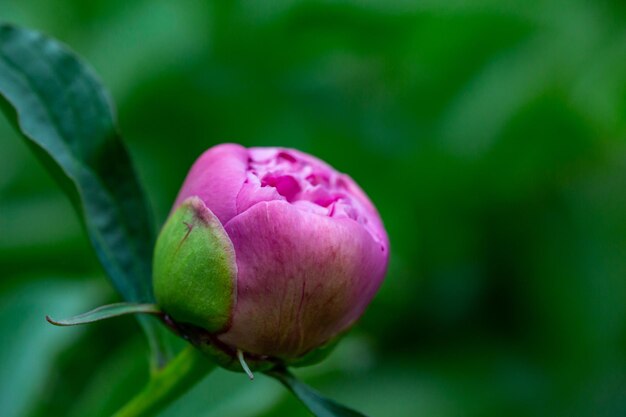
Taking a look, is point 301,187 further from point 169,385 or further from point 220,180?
point 169,385

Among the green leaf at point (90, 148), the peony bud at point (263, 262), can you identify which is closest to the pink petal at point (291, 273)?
the peony bud at point (263, 262)

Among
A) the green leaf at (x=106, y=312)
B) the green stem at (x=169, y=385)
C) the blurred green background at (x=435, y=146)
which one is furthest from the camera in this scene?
the blurred green background at (x=435, y=146)

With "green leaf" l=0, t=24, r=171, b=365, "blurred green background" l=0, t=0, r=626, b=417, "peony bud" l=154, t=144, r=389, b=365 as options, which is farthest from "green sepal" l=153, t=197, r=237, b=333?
"blurred green background" l=0, t=0, r=626, b=417

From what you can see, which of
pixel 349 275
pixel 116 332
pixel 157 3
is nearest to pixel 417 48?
pixel 157 3

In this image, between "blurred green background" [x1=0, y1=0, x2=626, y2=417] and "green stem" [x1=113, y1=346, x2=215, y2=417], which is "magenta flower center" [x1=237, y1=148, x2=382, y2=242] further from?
"blurred green background" [x1=0, y1=0, x2=626, y2=417]

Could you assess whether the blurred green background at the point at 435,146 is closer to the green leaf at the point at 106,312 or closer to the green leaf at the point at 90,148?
the green leaf at the point at 90,148

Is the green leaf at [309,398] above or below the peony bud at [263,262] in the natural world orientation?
below

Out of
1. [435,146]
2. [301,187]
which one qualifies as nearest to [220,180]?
[301,187]
